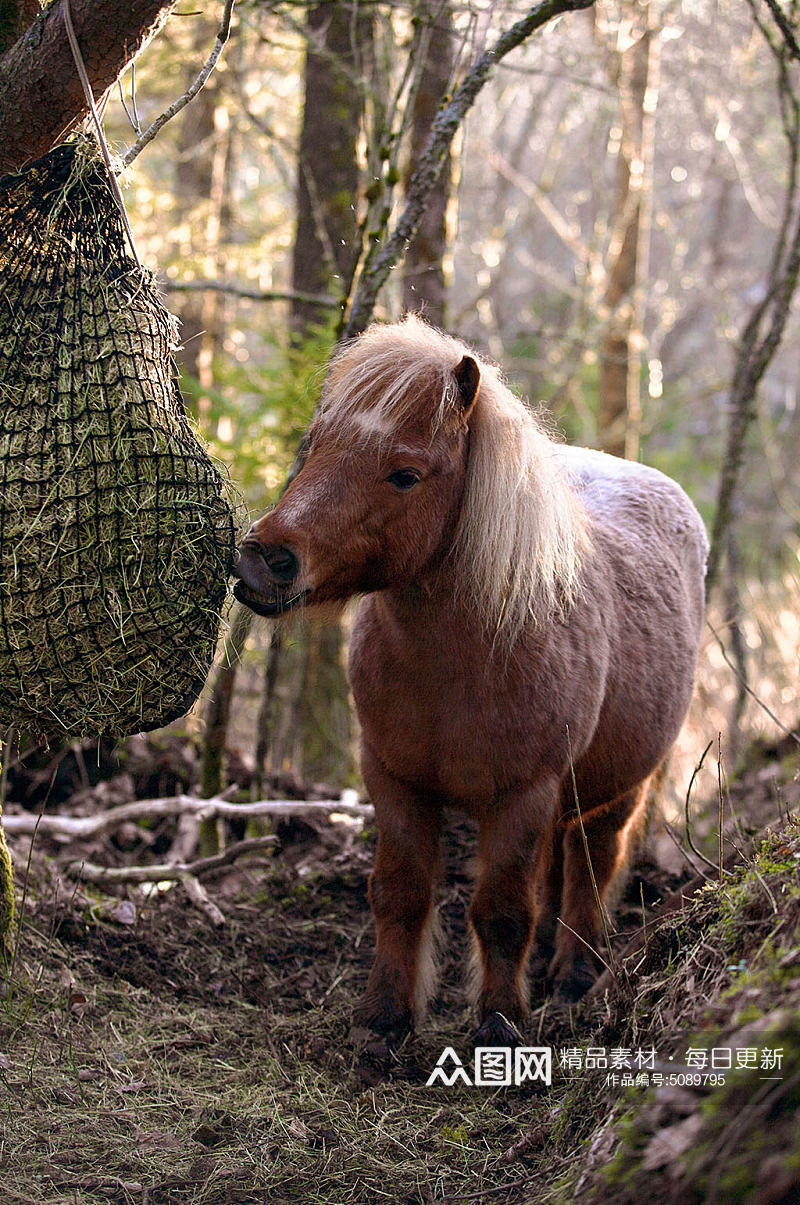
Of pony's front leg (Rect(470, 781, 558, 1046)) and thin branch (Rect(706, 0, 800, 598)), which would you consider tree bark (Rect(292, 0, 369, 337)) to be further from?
pony's front leg (Rect(470, 781, 558, 1046))

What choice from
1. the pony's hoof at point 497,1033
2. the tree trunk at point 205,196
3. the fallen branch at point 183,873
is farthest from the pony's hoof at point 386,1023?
the tree trunk at point 205,196

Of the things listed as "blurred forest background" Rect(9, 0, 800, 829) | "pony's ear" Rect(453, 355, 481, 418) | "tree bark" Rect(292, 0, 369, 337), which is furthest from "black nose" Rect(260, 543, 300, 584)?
"tree bark" Rect(292, 0, 369, 337)

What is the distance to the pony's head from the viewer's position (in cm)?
257

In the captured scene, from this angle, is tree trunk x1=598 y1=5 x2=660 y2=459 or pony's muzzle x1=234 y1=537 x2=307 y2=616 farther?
tree trunk x1=598 y1=5 x2=660 y2=459

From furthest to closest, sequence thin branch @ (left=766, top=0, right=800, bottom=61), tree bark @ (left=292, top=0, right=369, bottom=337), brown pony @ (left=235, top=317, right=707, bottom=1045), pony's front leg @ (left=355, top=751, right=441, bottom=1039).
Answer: tree bark @ (left=292, top=0, right=369, bottom=337) → thin branch @ (left=766, top=0, right=800, bottom=61) → pony's front leg @ (left=355, top=751, right=441, bottom=1039) → brown pony @ (left=235, top=317, right=707, bottom=1045)

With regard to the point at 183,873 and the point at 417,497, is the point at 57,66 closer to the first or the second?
the point at 417,497

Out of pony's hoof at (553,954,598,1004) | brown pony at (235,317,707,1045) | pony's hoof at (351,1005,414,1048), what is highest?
brown pony at (235,317,707,1045)

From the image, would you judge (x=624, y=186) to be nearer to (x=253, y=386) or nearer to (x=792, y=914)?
(x=253, y=386)

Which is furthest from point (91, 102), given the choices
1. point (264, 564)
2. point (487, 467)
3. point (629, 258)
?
point (629, 258)

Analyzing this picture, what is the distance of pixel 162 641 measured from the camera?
2410 millimetres

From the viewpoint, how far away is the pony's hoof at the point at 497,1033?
3.04 m

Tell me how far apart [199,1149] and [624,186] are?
9.89 m

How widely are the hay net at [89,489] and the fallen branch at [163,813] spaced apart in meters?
2.07

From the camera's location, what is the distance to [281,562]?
98.0 inches
